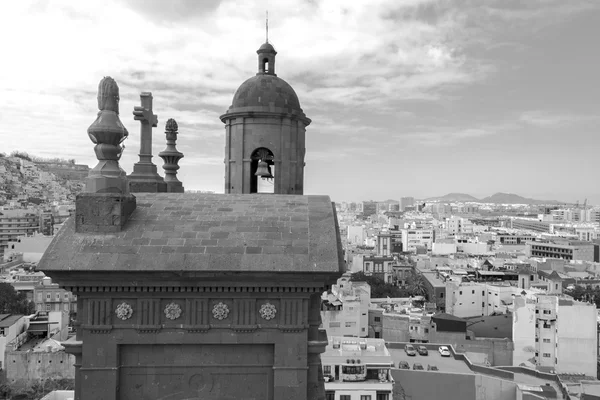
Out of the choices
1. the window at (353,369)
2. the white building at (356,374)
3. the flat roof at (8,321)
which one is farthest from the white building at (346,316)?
the flat roof at (8,321)

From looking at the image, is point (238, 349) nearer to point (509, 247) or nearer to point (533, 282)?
point (533, 282)

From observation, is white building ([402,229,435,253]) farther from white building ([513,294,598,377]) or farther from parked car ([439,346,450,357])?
parked car ([439,346,450,357])

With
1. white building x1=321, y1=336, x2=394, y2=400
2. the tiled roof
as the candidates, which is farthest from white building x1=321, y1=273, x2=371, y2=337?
the tiled roof

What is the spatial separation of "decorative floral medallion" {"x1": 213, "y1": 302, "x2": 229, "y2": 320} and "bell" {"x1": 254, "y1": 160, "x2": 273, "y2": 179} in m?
8.67

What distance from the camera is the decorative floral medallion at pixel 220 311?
8.01 metres

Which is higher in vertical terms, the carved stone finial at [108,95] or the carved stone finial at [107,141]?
the carved stone finial at [108,95]

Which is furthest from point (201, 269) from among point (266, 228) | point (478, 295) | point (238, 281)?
point (478, 295)

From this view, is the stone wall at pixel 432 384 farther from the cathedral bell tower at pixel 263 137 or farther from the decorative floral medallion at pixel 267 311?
the decorative floral medallion at pixel 267 311

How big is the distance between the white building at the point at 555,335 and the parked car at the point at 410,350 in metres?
10.7

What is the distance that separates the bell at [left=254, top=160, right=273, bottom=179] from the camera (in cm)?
1639

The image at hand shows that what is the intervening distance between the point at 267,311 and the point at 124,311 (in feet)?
7.30

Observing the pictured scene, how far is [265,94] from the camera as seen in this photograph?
1703 cm

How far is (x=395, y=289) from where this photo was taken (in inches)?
2982

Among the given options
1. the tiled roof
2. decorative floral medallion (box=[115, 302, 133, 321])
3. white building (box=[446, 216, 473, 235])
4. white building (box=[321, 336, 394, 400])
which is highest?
the tiled roof
